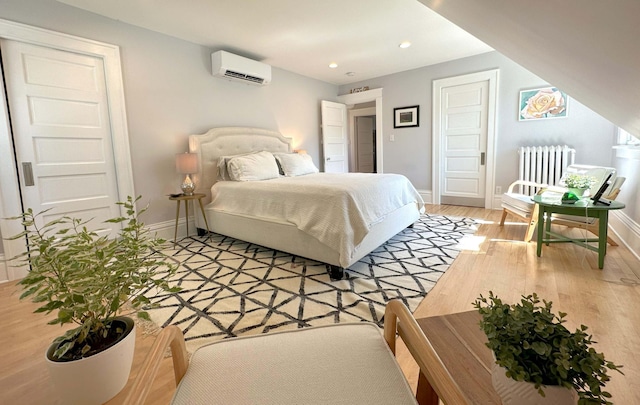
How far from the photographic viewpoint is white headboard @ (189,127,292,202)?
3.63 meters

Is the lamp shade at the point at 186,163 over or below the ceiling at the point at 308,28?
below

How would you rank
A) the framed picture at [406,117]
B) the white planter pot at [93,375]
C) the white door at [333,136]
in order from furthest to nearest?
1. the white door at [333,136]
2. the framed picture at [406,117]
3. the white planter pot at [93,375]

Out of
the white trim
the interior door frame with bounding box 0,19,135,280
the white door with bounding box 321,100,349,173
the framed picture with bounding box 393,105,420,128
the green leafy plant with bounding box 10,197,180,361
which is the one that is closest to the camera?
the green leafy plant with bounding box 10,197,180,361

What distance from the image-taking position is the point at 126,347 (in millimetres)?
1242

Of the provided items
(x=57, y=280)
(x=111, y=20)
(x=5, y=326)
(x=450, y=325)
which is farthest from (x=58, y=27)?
(x=450, y=325)

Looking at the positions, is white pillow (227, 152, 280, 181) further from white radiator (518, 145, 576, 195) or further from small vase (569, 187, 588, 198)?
white radiator (518, 145, 576, 195)

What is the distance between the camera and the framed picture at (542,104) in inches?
156

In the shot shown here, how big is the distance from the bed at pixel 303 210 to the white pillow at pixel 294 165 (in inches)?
3.6

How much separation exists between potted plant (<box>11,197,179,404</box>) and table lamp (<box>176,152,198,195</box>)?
226 cm

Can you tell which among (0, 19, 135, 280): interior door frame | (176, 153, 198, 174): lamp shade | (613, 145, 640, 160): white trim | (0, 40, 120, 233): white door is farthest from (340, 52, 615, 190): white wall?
(0, 40, 120, 233): white door

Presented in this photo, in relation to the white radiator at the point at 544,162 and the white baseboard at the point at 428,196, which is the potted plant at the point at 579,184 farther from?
the white baseboard at the point at 428,196

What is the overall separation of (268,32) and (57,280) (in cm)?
323

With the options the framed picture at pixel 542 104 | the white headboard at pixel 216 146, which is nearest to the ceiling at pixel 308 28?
the framed picture at pixel 542 104

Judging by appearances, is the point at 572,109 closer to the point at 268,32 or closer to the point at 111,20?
the point at 268,32
